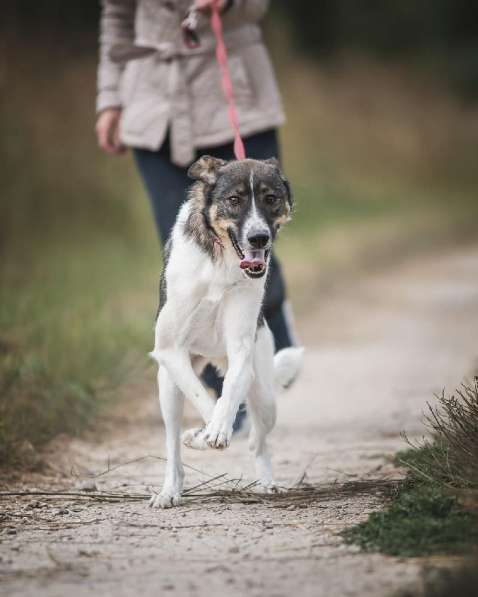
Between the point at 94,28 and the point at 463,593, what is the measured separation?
1263 centimetres

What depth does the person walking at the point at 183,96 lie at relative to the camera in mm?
5078

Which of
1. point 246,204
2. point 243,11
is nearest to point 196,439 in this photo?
point 246,204

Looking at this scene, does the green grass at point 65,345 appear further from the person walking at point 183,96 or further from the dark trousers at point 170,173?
the dark trousers at point 170,173

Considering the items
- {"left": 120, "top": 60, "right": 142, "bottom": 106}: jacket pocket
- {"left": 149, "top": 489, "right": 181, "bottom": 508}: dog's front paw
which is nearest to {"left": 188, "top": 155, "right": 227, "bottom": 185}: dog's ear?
{"left": 120, "top": 60, "right": 142, "bottom": 106}: jacket pocket

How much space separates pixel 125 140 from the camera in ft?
16.9

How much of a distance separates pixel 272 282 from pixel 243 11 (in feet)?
4.11

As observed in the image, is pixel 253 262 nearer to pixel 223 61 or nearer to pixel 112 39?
pixel 223 61

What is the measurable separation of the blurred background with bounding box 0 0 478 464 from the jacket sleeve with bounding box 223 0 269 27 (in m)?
2.04

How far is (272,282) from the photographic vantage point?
17.4 ft

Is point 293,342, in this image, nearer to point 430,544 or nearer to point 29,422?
point 29,422

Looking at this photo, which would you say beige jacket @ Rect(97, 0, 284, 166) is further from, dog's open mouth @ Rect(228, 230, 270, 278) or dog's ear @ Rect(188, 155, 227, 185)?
dog's open mouth @ Rect(228, 230, 270, 278)

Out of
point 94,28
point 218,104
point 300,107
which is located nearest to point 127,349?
point 218,104

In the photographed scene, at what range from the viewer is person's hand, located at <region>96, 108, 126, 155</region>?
5348 mm

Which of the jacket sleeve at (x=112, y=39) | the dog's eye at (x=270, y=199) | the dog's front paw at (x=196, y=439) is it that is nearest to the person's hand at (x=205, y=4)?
the jacket sleeve at (x=112, y=39)
